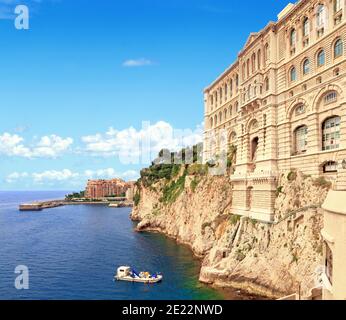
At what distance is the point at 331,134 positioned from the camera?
3123 centimetres

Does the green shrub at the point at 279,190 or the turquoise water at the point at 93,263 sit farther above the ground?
the green shrub at the point at 279,190

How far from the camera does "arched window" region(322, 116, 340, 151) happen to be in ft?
100

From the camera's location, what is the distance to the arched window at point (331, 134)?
3048 cm

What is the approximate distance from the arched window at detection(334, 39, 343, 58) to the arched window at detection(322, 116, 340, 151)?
5740 mm

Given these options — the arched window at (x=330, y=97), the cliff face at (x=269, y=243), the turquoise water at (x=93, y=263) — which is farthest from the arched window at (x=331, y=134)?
the turquoise water at (x=93, y=263)

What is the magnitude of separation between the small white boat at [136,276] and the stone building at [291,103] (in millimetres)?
13465

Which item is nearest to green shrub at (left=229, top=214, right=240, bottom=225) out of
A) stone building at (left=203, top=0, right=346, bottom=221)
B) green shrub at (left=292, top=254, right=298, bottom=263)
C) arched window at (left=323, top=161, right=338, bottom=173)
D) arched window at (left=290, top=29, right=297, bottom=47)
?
stone building at (left=203, top=0, right=346, bottom=221)

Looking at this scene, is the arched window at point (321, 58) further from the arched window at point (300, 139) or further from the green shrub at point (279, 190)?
the green shrub at point (279, 190)

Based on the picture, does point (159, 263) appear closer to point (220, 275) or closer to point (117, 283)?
point (117, 283)

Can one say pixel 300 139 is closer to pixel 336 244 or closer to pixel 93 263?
pixel 336 244

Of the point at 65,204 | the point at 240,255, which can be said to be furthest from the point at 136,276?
the point at 65,204

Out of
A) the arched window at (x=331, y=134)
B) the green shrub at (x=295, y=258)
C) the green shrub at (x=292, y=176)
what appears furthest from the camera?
the green shrub at (x=292, y=176)

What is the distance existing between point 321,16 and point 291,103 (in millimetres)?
8904
